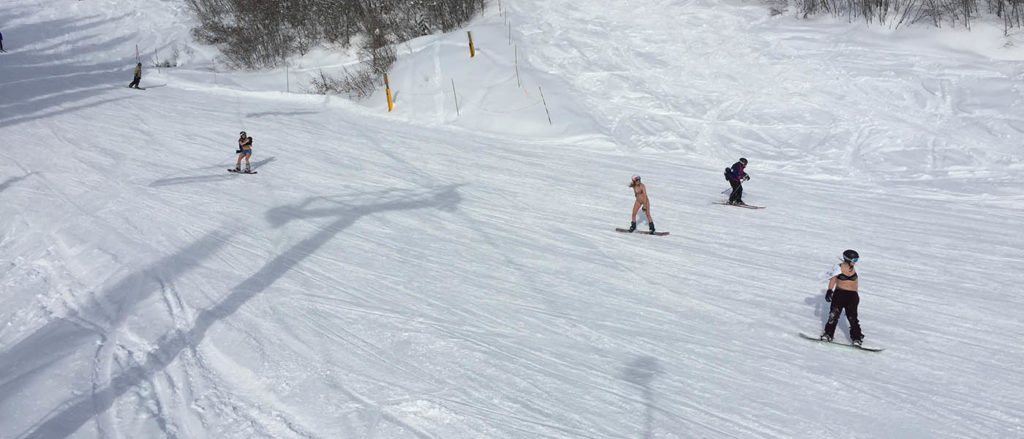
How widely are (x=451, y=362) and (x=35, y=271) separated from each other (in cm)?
770

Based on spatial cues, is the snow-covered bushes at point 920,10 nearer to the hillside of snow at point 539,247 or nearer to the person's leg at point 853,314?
the hillside of snow at point 539,247

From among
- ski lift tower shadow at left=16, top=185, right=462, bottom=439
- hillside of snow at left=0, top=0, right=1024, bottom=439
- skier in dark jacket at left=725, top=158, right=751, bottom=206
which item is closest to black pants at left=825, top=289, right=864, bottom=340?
hillside of snow at left=0, top=0, right=1024, bottom=439

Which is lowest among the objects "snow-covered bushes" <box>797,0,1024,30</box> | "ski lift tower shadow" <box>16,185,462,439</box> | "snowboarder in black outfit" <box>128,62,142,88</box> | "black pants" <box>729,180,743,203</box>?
"ski lift tower shadow" <box>16,185,462,439</box>

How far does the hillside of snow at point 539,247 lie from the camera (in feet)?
22.0

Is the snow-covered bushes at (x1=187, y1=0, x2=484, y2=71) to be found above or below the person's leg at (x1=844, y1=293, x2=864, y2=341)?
above

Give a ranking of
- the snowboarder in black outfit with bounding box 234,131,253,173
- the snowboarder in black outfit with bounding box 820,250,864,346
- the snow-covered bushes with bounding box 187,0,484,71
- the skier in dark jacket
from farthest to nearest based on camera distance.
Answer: the snow-covered bushes with bounding box 187,0,484,71, the snowboarder in black outfit with bounding box 234,131,253,173, the skier in dark jacket, the snowboarder in black outfit with bounding box 820,250,864,346

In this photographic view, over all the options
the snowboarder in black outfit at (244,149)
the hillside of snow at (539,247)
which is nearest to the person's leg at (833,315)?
the hillside of snow at (539,247)

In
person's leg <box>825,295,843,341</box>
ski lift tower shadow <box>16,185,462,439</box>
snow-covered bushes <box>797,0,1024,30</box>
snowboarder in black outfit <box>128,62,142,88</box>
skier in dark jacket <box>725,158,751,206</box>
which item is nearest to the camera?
ski lift tower shadow <box>16,185,462,439</box>

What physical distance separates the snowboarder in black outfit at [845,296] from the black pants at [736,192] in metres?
5.24

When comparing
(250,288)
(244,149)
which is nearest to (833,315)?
(250,288)

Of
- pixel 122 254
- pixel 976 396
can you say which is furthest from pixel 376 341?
pixel 976 396

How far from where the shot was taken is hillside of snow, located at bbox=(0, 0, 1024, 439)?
6695mm

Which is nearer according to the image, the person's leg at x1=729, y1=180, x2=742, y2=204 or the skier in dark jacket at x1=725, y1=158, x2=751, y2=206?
the skier in dark jacket at x1=725, y1=158, x2=751, y2=206

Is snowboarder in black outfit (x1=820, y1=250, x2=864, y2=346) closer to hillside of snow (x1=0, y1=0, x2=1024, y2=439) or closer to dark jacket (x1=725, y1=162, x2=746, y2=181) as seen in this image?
hillside of snow (x1=0, y1=0, x2=1024, y2=439)
